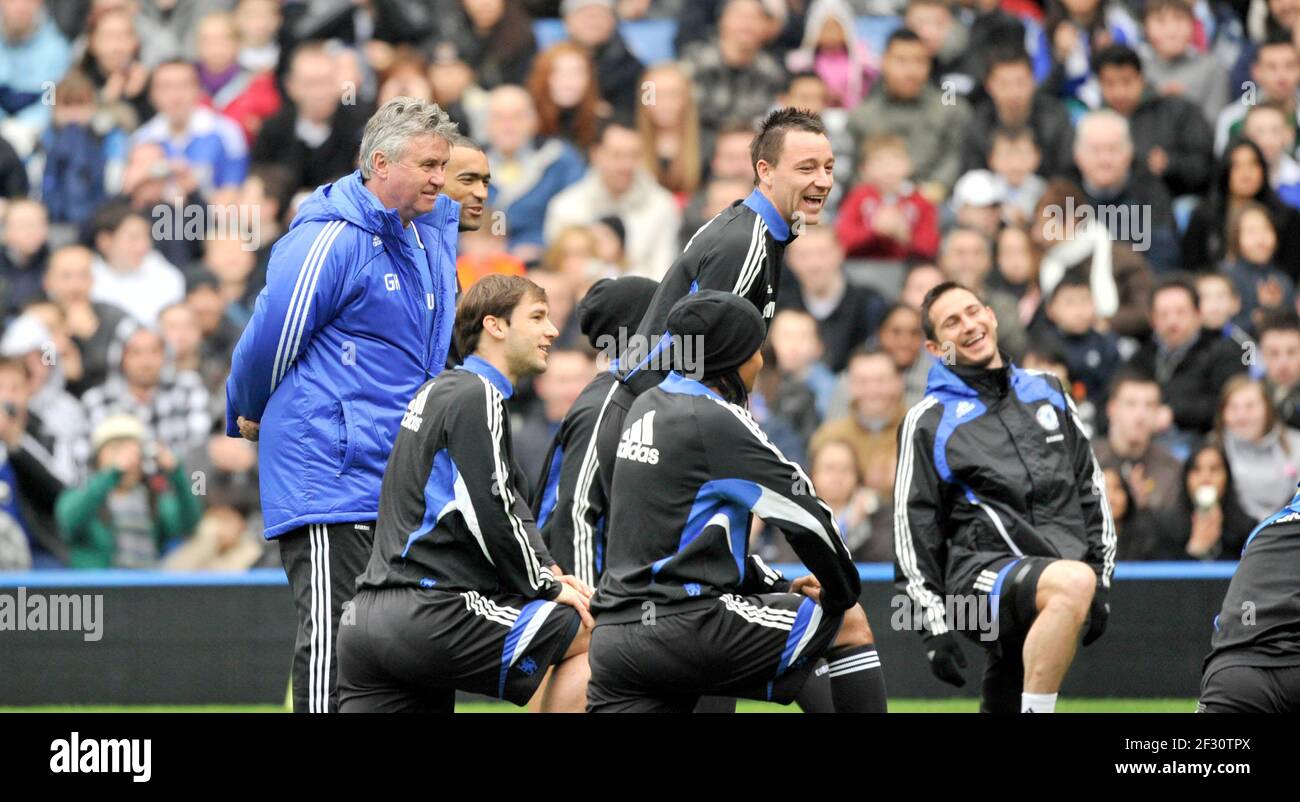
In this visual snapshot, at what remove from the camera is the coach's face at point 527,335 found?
21.8 ft

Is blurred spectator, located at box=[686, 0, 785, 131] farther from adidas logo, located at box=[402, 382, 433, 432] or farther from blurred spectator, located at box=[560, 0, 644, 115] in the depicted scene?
adidas logo, located at box=[402, 382, 433, 432]

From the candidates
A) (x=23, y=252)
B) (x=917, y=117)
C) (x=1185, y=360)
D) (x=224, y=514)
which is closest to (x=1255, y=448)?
(x=1185, y=360)

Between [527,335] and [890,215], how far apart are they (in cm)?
663

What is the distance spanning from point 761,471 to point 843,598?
1.70ft

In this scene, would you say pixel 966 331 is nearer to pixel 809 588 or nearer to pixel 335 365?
pixel 809 588

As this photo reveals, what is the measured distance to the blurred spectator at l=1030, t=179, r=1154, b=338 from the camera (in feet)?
40.4

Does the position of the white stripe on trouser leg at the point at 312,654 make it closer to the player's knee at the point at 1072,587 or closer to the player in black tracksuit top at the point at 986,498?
the player in black tracksuit top at the point at 986,498

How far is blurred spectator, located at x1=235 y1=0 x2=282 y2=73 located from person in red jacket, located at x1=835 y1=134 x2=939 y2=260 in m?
4.49

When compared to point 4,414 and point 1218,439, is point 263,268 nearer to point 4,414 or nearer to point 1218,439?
point 4,414

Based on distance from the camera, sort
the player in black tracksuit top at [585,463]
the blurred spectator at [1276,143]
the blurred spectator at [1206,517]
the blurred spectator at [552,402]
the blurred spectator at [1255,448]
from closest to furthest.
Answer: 1. the player in black tracksuit top at [585,463]
2. the blurred spectator at [1206,517]
3. the blurred spectator at [1255,448]
4. the blurred spectator at [552,402]
5. the blurred spectator at [1276,143]

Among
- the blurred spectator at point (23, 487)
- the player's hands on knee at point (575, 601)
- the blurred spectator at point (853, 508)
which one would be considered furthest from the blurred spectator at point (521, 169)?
the player's hands on knee at point (575, 601)

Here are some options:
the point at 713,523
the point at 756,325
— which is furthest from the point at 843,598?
the point at 756,325

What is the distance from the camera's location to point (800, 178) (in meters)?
7.45

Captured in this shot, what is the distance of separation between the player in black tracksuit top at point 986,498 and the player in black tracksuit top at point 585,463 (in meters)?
1.25
